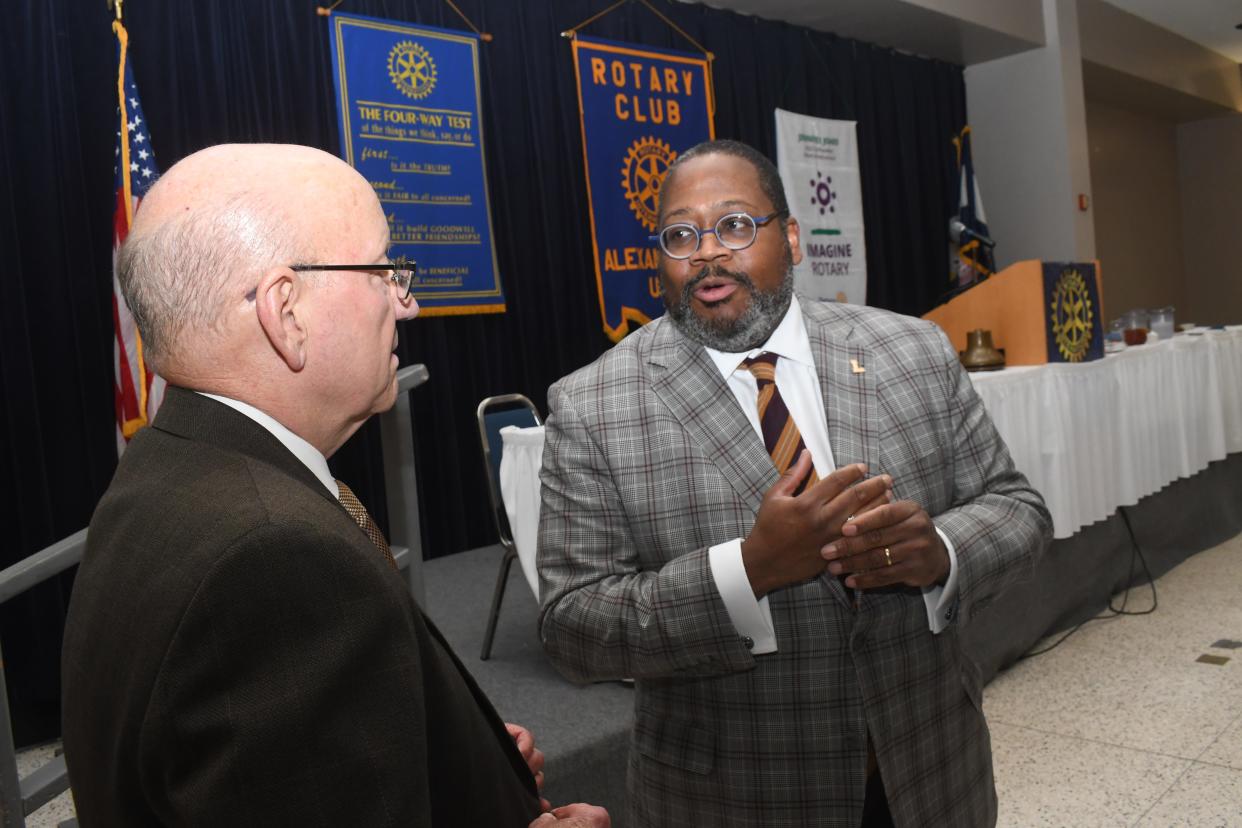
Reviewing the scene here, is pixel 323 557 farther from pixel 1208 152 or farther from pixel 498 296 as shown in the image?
pixel 1208 152

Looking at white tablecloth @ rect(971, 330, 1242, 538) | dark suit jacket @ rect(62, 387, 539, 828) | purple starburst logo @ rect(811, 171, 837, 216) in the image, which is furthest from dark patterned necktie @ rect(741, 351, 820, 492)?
purple starburst logo @ rect(811, 171, 837, 216)

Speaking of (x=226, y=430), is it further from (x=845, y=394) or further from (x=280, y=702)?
(x=845, y=394)

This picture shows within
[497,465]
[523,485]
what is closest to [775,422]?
[523,485]

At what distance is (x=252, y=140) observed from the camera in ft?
14.4

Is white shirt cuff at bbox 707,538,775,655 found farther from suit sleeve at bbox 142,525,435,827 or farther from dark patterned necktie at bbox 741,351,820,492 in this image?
suit sleeve at bbox 142,525,435,827

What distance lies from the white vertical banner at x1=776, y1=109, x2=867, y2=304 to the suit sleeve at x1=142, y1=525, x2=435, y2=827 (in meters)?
5.90

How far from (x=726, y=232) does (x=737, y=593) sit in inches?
21.2

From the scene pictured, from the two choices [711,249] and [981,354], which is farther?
[981,354]

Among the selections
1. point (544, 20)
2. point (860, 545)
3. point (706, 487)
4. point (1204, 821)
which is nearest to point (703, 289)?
point (706, 487)

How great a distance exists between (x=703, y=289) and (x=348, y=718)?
92cm

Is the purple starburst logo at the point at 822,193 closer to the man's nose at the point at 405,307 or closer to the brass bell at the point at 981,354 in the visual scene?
the brass bell at the point at 981,354

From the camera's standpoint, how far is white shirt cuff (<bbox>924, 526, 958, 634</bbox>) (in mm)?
1290

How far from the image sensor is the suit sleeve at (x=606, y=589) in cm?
122

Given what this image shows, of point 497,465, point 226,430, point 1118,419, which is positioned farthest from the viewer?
point 1118,419
